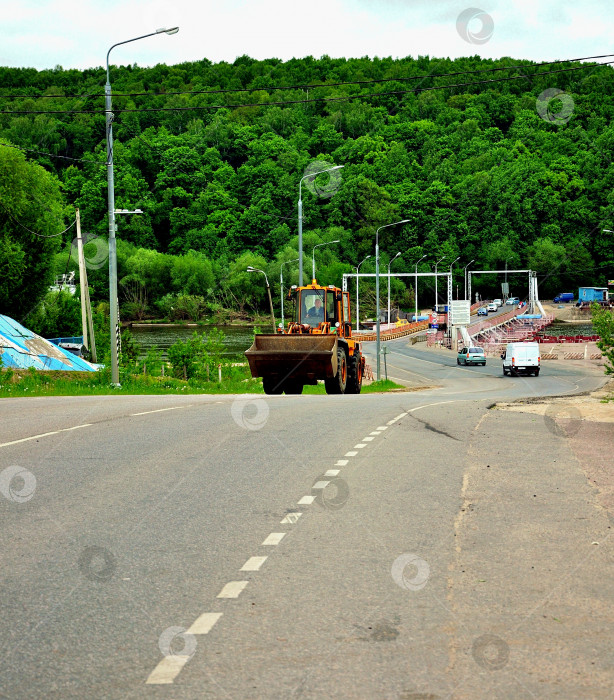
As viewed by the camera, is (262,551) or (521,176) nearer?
(262,551)

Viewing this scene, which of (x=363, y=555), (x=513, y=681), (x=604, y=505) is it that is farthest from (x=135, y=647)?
(x=604, y=505)

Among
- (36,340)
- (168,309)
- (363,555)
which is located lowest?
(168,309)

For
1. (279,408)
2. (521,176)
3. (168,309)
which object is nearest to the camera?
(279,408)

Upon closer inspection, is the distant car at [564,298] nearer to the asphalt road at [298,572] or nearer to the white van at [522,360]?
the white van at [522,360]

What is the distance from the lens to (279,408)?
2105cm

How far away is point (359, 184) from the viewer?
168875 millimetres

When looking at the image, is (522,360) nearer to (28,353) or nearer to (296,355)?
(28,353)

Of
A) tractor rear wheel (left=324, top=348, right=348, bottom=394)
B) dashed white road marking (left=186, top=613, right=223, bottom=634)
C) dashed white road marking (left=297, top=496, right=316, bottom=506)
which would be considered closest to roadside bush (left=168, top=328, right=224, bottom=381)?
tractor rear wheel (left=324, top=348, right=348, bottom=394)

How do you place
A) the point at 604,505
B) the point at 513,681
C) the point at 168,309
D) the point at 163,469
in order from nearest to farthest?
the point at 513,681, the point at 604,505, the point at 163,469, the point at 168,309

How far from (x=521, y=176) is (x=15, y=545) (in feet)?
579

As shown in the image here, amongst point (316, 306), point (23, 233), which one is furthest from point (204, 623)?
point (23, 233)

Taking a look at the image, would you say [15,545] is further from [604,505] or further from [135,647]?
[604,505]

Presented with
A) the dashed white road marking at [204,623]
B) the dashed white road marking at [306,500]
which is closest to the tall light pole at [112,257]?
the dashed white road marking at [306,500]

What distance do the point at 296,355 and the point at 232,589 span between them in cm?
2083
